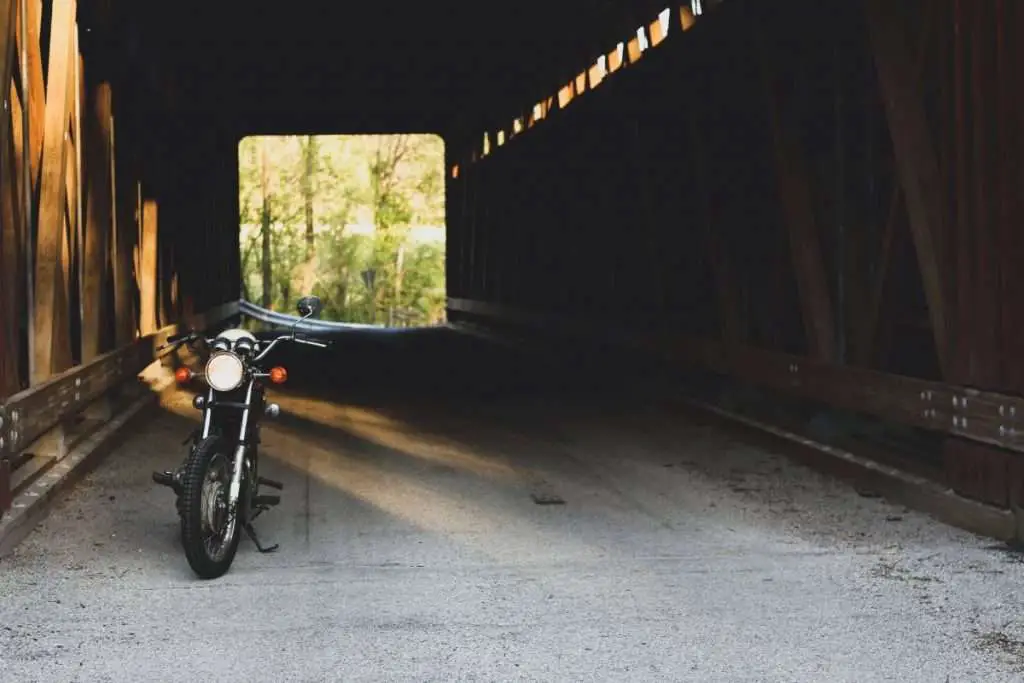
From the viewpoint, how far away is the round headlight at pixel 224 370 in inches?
244

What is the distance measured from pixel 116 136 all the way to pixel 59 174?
3858mm

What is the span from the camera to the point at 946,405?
24.1ft

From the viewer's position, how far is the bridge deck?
4773mm

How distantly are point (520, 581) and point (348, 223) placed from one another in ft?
203

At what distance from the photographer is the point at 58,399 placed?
327 inches

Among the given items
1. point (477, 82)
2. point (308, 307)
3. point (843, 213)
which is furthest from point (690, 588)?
point (477, 82)

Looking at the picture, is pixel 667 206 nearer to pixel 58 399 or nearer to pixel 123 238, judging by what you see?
pixel 123 238

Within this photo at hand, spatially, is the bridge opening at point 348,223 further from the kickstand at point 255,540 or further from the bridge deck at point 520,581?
the kickstand at point 255,540

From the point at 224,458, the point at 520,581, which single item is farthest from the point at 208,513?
the point at 520,581

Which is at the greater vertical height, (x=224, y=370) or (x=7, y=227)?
(x=7, y=227)

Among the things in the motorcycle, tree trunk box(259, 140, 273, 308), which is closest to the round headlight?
the motorcycle

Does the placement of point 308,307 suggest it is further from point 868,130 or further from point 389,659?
point 868,130

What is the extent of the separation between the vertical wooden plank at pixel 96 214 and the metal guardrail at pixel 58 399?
0.70 ft

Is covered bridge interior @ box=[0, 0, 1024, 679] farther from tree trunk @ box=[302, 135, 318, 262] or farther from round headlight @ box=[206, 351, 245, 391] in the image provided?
tree trunk @ box=[302, 135, 318, 262]
